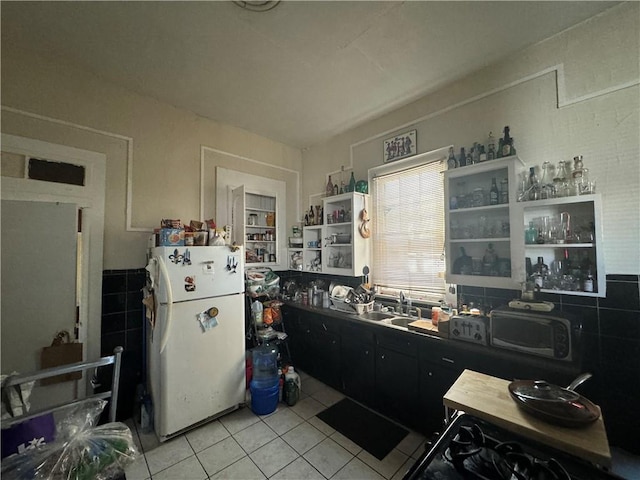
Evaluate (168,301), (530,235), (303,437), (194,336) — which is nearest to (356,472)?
(303,437)

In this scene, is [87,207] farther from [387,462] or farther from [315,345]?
[387,462]

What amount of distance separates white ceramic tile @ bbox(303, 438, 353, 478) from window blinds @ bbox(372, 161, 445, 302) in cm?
148

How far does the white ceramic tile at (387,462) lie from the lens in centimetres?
177

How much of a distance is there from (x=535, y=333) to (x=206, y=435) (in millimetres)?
2541

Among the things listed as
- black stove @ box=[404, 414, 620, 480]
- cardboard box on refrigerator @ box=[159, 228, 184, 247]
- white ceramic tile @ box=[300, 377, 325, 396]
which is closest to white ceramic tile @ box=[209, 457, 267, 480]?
white ceramic tile @ box=[300, 377, 325, 396]

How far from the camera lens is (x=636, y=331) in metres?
1.53

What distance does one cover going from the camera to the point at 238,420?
2.33 meters

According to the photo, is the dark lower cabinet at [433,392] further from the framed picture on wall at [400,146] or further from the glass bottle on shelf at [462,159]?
the framed picture on wall at [400,146]

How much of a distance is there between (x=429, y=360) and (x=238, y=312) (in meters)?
1.70

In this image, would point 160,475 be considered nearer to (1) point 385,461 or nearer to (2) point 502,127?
(1) point 385,461

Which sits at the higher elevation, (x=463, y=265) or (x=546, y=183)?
(x=546, y=183)

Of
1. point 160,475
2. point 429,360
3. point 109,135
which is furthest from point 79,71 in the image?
point 429,360

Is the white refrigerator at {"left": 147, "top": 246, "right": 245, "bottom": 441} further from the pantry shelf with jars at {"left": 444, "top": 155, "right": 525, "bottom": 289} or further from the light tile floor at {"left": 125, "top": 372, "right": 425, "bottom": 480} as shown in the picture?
the pantry shelf with jars at {"left": 444, "top": 155, "right": 525, "bottom": 289}

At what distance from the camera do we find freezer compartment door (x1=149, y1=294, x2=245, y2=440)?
2078 millimetres
